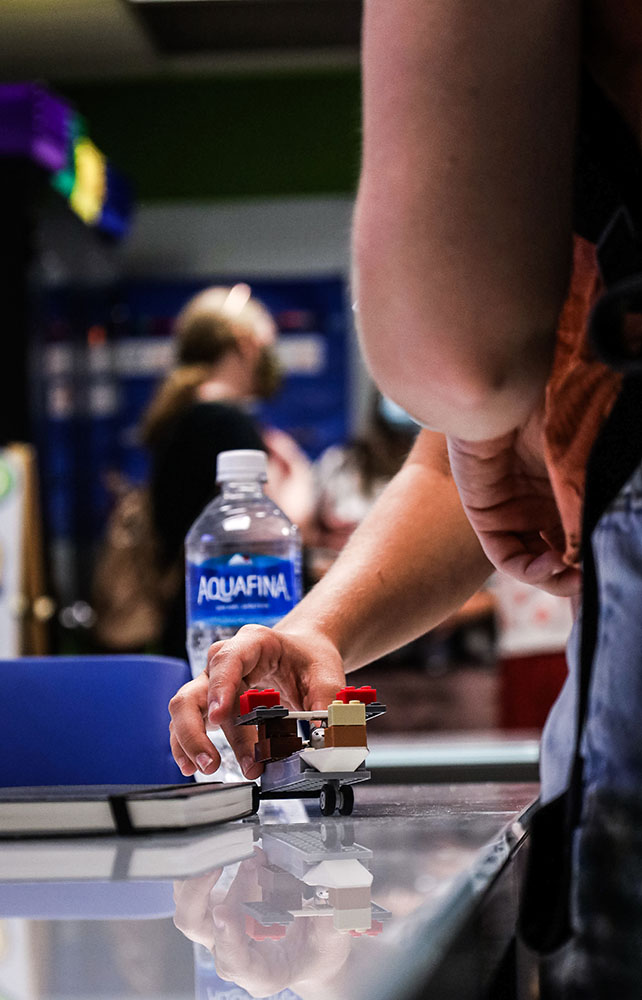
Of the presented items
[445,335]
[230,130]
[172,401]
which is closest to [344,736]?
[445,335]

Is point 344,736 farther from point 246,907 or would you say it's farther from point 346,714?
point 246,907

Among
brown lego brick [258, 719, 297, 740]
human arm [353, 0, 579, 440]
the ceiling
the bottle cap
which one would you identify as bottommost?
brown lego brick [258, 719, 297, 740]

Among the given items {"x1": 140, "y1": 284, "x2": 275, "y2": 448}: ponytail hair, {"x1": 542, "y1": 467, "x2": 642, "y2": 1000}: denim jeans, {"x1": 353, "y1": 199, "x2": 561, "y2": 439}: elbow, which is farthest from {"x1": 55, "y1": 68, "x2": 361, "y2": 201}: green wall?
{"x1": 542, "y1": 467, "x2": 642, "y2": 1000}: denim jeans

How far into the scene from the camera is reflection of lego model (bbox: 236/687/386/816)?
83cm

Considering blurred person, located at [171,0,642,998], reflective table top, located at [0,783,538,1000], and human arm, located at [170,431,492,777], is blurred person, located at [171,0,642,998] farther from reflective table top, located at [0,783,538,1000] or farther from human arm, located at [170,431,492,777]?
human arm, located at [170,431,492,777]

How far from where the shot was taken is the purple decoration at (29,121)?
460 cm

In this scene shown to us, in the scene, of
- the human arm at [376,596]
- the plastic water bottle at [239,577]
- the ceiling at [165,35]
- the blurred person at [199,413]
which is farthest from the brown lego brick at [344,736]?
the ceiling at [165,35]

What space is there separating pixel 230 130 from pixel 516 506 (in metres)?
5.48

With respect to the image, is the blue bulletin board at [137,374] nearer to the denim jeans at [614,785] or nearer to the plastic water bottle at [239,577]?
the plastic water bottle at [239,577]

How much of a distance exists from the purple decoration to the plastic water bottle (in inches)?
137

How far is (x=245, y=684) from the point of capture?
94 centimetres

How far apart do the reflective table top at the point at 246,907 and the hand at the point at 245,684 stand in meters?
0.07

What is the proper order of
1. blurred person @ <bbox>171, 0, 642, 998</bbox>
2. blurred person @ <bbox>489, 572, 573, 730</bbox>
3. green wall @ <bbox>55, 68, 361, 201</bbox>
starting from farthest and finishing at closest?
green wall @ <bbox>55, 68, 361, 201</bbox>, blurred person @ <bbox>489, 572, 573, 730</bbox>, blurred person @ <bbox>171, 0, 642, 998</bbox>

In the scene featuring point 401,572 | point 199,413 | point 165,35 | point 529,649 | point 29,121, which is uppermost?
point 165,35
